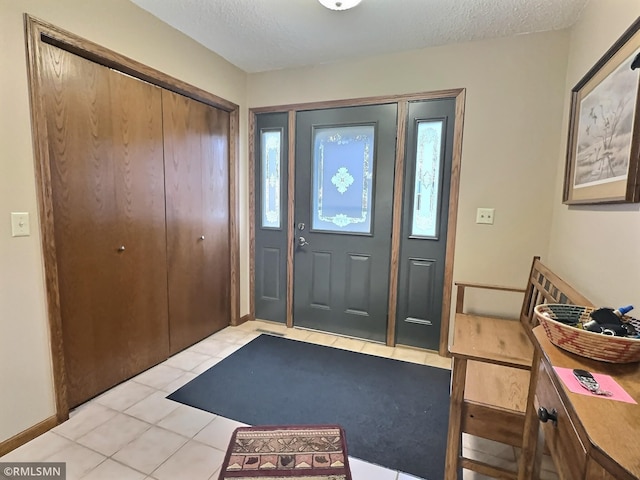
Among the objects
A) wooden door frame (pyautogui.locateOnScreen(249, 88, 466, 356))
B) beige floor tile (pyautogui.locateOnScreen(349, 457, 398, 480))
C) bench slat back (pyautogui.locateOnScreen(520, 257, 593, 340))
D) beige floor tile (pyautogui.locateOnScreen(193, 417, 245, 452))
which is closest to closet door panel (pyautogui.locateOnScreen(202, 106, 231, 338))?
wooden door frame (pyautogui.locateOnScreen(249, 88, 466, 356))

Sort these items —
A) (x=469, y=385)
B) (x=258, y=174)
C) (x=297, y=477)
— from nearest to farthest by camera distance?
(x=297, y=477), (x=469, y=385), (x=258, y=174)

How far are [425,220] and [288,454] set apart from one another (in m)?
1.92

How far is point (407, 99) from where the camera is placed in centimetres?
256

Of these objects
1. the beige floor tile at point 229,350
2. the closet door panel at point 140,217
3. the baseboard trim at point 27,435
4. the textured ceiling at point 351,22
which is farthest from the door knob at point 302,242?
the baseboard trim at point 27,435

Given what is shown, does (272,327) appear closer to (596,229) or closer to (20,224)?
(20,224)

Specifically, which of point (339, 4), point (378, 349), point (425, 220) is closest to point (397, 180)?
point (425, 220)

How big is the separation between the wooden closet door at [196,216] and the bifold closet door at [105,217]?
0.37 ft

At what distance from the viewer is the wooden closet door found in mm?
2432

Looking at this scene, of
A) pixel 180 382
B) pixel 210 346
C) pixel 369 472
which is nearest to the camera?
pixel 369 472

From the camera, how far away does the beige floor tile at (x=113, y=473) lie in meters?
1.44

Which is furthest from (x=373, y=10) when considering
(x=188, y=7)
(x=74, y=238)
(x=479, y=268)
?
(x=74, y=238)

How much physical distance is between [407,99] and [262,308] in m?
2.35

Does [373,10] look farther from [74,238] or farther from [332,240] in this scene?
[74,238]

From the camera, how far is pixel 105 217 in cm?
199
